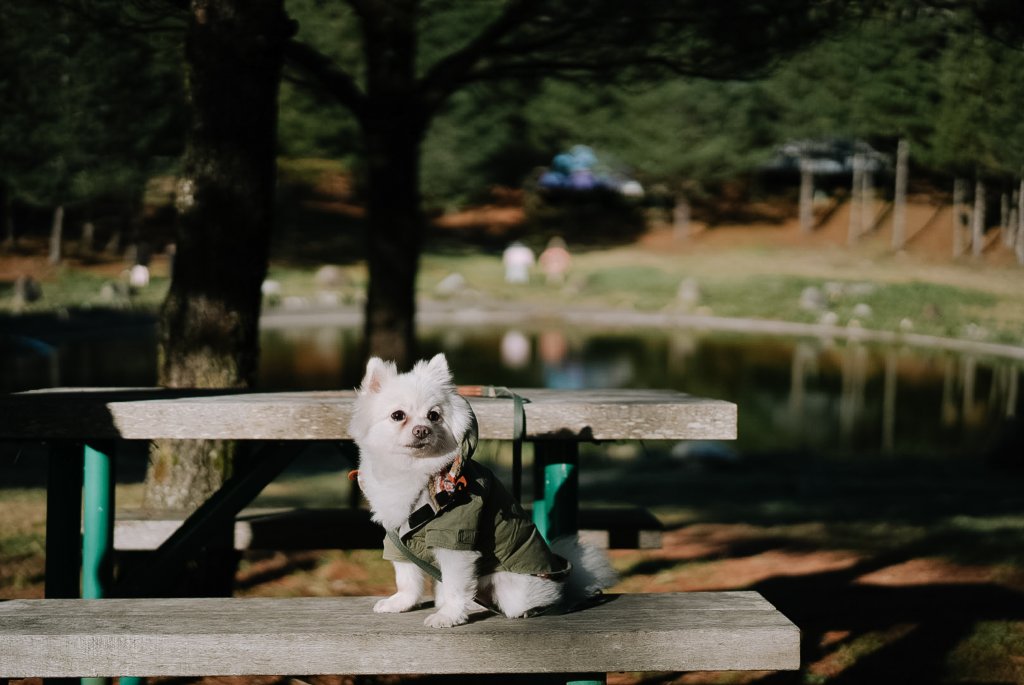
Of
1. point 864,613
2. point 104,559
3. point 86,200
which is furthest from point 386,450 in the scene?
point 86,200

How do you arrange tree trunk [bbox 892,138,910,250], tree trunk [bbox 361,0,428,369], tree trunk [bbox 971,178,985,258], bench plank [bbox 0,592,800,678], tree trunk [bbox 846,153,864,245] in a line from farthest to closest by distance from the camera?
tree trunk [bbox 846,153,864,245], tree trunk [bbox 892,138,910,250], tree trunk [bbox 971,178,985,258], tree trunk [bbox 361,0,428,369], bench plank [bbox 0,592,800,678]

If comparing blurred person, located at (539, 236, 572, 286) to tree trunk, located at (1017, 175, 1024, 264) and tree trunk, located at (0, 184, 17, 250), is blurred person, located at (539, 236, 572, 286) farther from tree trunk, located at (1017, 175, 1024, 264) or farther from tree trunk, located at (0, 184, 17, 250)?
tree trunk, located at (1017, 175, 1024, 264)

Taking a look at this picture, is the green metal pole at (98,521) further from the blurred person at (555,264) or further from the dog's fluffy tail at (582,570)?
the blurred person at (555,264)

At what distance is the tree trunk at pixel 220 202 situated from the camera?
483cm

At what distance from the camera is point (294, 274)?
115 feet

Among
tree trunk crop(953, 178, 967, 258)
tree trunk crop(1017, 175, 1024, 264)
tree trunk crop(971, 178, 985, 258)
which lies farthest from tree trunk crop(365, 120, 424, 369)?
tree trunk crop(953, 178, 967, 258)

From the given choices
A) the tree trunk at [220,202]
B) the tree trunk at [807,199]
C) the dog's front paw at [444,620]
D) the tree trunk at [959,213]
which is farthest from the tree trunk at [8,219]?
the dog's front paw at [444,620]

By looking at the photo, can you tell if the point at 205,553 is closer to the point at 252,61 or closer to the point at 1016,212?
the point at 252,61

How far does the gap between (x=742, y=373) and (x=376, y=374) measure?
18.5 m

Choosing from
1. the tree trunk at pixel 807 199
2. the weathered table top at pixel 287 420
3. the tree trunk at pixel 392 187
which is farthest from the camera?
the tree trunk at pixel 807 199

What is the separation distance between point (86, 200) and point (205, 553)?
26914 mm

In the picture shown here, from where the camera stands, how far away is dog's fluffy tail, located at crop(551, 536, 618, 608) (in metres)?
2.90

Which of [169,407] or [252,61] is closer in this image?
[169,407]

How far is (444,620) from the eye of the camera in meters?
2.70
